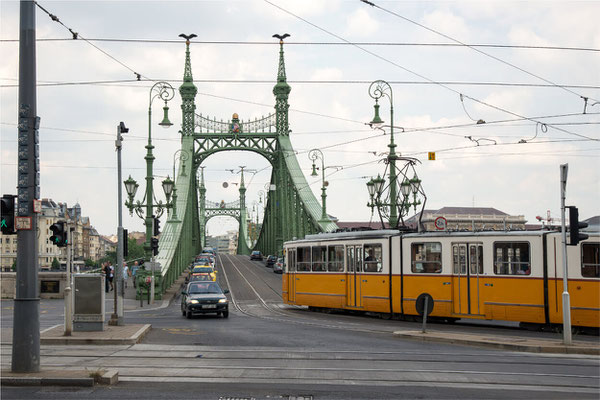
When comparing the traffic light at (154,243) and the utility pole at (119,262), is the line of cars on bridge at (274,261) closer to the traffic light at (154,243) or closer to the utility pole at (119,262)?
the traffic light at (154,243)

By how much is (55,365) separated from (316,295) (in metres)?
14.7

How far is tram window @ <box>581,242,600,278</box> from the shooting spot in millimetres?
18734

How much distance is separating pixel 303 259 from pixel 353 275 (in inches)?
131

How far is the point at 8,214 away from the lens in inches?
428

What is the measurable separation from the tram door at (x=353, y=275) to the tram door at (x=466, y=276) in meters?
3.82

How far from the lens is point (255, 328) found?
→ 20.4m

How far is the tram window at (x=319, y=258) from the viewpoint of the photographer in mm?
25938

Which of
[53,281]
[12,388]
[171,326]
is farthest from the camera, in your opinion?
[53,281]

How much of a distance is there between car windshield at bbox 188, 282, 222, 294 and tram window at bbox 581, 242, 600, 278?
12.6 m

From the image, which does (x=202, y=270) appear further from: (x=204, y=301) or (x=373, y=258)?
(x=373, y=258)

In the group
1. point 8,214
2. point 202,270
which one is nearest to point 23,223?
point 8,214

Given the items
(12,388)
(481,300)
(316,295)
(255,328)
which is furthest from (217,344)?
(316,295)

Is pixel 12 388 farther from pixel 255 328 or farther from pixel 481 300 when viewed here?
pixel 481 300

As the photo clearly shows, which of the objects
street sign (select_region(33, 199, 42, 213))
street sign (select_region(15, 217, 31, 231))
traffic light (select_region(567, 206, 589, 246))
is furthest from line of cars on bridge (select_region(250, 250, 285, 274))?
street sign (select_region(15, 217, 31, 231))
